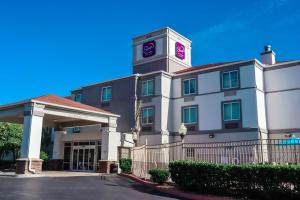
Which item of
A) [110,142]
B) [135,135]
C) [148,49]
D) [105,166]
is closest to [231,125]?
[135,135]

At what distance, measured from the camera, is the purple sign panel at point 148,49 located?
120ft

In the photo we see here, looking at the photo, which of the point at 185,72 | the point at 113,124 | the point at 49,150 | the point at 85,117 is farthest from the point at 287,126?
the point at 49,150

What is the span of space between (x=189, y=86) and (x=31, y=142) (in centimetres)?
1538

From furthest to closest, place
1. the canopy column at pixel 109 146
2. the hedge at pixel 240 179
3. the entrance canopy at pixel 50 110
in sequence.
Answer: the canopy column at pixel 109 146 → the entrance canopy at pixel 50 110 → the hedge at pixel 240 179

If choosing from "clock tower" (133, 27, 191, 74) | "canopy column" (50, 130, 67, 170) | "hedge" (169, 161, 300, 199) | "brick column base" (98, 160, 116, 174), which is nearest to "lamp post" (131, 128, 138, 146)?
"brick column base" (98, 160, 116, 174)

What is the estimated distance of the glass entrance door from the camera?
1236 inches

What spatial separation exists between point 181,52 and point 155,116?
31.3ft

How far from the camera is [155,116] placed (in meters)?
31.8

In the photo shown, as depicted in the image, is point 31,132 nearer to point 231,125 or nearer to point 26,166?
point 26,166

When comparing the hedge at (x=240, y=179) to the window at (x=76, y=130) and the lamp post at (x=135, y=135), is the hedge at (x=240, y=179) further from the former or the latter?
the window at (x=76, y=130)

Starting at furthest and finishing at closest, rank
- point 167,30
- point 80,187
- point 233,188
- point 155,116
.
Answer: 1. point 167,30
2. point 155,116
3. point 80,187
4. point 233,188

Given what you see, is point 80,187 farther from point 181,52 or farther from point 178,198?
point 181,52

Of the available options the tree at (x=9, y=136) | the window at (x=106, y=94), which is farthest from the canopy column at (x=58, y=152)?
the tree at (x=9, y=136)

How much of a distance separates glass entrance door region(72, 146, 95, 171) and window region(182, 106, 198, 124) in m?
8.93
